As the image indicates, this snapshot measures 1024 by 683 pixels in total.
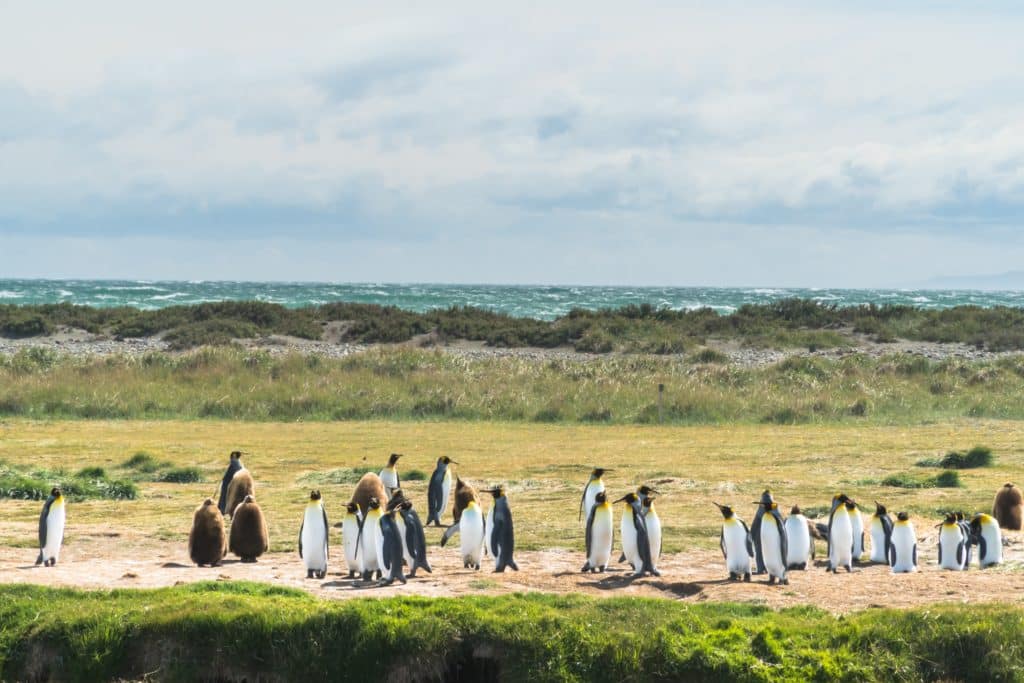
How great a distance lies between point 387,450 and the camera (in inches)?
1102

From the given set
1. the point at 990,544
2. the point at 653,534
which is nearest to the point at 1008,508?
the point at 990,544

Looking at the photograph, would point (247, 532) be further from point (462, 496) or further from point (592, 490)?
point (592, 490)

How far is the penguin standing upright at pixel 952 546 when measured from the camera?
14.8m

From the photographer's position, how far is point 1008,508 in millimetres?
17375

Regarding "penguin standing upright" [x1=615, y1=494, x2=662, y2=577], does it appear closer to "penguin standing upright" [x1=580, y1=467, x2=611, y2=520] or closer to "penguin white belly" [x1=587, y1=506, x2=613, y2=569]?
"penguin white belly" [x1=587, y1=506, x2=613, y2=569]

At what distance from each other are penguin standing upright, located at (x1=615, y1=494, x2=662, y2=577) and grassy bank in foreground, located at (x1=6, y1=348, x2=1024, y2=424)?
20.0m

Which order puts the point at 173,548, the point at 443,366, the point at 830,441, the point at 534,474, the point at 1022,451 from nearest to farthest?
the point at 173,548, the point at 534,474, the point at 1022,451, the point at 830,441, the point at 443,366

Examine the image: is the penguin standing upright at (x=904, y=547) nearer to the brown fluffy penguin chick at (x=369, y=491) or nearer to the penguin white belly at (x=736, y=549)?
the penguin white belly at (x=736, y=549)

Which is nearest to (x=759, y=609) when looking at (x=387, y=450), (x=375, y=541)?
(x=375, y=541)

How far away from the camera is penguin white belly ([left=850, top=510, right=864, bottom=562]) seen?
15.0m

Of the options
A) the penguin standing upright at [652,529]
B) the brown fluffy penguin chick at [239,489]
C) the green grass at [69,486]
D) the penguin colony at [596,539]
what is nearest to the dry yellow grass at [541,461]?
the green grass at [69,486]

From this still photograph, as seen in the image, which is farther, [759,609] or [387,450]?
[387,450]

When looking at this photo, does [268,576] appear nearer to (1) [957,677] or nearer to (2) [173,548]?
(2) [173,548]

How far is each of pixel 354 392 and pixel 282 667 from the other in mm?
25912
